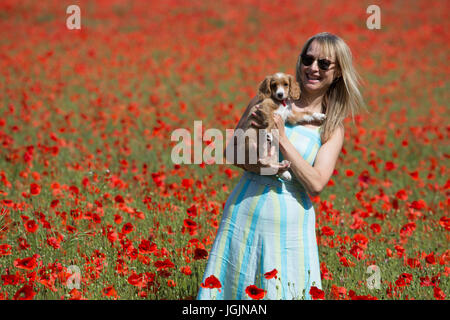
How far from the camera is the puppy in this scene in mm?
2652

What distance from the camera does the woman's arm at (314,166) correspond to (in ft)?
8.55

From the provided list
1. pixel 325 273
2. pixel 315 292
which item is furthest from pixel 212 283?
pixel 325 273

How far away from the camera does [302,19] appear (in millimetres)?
17734

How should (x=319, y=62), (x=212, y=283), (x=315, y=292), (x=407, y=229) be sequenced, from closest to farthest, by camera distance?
(x=315, y=292) < (x=212, y=283) < (x=319, y=62) < (x=407, y=229)

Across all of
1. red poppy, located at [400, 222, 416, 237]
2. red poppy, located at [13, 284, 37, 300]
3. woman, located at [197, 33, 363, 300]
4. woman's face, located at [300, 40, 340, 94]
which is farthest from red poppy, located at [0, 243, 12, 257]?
red poppy, located at [400, 222, 416, 237]

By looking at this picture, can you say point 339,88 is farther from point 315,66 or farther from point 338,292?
point 338,292

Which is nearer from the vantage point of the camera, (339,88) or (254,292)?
(254,292)

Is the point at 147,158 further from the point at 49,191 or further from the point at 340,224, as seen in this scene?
the point at 340,224

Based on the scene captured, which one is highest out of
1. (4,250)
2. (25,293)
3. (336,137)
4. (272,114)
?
(272,114)

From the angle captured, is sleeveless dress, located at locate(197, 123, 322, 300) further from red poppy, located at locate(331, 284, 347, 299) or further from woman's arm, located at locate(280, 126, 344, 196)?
red poppy, located at locate(331, 284, 347, 299)

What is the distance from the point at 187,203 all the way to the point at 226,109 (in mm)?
3568

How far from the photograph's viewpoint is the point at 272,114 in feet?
8.79

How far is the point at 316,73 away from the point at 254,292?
3.96 feet
